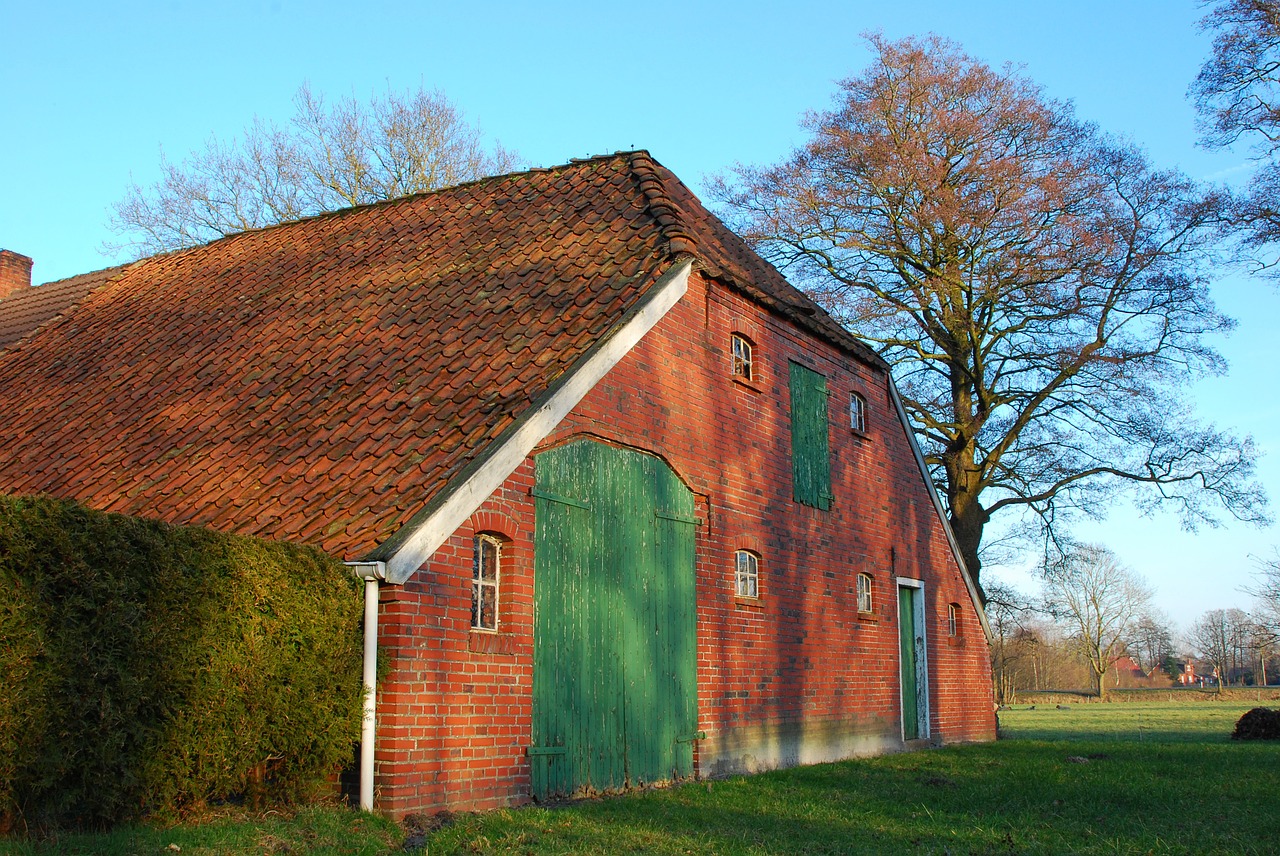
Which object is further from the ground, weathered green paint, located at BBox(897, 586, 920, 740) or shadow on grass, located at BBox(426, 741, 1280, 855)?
weathered green paint, located at BBox(897, 586, 920, 740)

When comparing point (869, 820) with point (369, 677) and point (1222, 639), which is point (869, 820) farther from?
point (1222, 639)

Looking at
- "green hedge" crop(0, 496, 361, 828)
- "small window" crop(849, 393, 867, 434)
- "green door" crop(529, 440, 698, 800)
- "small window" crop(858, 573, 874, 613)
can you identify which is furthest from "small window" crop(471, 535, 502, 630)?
"small window" crop(849, 393, 867, 434)

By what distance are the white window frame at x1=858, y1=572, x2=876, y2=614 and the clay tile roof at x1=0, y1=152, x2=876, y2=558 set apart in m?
3.33

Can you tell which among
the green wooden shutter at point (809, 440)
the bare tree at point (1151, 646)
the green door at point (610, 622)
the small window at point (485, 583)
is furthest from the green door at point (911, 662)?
the bare tree at point (1151, 646)

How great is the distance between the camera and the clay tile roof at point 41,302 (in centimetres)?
1703

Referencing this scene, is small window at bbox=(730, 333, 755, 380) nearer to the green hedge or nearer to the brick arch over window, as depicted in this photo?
the brick arch over window

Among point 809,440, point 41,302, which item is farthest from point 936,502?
point 41,302

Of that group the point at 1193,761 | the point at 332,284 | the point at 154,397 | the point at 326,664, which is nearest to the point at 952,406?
the point at 1193,761

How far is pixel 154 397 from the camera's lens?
40.6 feet

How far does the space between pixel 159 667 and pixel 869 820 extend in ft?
18.1

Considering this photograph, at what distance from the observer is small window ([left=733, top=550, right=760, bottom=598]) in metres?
13.5

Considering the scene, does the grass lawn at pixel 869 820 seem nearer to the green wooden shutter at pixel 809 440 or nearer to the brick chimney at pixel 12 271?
the green wooden shutter at pixel 809 440

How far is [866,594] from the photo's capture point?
1669cm

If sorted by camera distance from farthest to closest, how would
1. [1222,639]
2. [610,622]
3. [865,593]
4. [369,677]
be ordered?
[1222,639] → [865,593] → [610,622] → [369,677]
